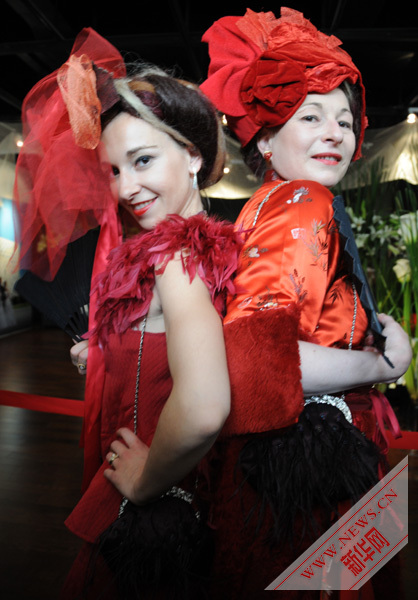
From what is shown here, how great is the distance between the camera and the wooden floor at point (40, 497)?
170cm

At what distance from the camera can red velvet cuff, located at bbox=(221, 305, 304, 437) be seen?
70cm

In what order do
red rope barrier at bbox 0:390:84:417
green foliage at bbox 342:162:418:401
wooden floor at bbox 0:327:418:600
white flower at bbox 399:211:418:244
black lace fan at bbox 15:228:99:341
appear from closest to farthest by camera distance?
black lace fan at bbox 15:228:99:341
wooden floor at bbox 0:327:418:600
red rope barrier at bbox 0:390:84:417
white flower at bbox 399:211:418:244
green foliage at bbox 342:162:418:401

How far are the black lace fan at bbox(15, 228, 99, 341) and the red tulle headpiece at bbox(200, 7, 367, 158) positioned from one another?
1.49ft

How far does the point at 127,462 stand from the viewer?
84cm

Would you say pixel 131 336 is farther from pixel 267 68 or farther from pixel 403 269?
pixel 403 269

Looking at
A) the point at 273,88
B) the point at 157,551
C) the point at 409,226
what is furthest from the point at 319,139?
the point at 409,226

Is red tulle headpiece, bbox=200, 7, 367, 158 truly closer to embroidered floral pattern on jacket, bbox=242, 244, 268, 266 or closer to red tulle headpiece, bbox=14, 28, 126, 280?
red tulle headpiece, bbox=14, 28, 126, 280

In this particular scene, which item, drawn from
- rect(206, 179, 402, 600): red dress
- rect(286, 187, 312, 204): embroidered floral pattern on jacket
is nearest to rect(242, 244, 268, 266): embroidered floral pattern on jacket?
rect(206, 179, 402, 600): red dress

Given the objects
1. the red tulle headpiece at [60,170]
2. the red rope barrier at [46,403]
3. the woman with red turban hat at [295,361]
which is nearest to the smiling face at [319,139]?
the woman with red turban hat at [295,361]

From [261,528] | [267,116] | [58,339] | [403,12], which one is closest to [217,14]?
[403,12]

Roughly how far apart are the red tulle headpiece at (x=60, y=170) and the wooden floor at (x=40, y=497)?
1333 millimetres

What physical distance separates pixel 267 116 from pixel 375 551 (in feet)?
2.89

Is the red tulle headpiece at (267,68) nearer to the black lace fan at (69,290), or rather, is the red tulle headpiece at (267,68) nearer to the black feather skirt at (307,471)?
the black lace fan at (69,290)

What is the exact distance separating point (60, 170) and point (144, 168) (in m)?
0.17
